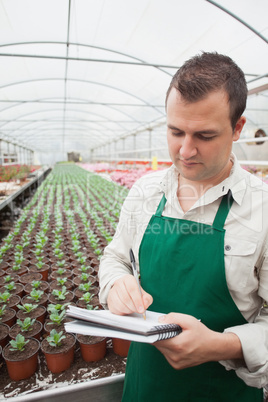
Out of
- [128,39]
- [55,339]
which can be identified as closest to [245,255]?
[55,339]

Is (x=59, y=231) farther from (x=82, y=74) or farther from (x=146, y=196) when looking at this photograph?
(x=82, y=74)

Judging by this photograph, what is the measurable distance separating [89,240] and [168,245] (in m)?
2.89

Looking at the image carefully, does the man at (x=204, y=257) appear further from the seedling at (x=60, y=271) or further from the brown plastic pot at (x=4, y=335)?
the seedling at (x=60, y=271)

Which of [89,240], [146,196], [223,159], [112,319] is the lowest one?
[89,240]

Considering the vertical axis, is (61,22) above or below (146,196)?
above

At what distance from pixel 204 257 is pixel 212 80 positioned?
0.58 m

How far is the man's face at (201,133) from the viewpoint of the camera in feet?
2.63

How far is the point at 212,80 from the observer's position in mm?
787

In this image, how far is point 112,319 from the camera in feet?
2.42

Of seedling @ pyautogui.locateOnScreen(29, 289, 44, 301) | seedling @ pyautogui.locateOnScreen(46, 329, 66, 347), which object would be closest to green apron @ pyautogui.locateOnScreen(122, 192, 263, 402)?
seedling @ pyautogui.locateOnScreen(46, 329, 66, 347)

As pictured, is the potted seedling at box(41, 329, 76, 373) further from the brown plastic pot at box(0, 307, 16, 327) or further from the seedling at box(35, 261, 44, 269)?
the seedling at box(35, 261, 44, 269)

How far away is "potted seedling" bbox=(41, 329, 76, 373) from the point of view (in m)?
1.66

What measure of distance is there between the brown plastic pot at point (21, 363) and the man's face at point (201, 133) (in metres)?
1.57

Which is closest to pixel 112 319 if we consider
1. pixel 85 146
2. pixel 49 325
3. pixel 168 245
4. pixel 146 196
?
pixel 168 245
